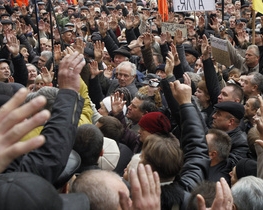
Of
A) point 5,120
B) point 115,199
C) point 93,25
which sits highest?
point 5,120

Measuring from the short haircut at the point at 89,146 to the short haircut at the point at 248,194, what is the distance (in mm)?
883

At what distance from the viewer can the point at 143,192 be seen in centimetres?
170

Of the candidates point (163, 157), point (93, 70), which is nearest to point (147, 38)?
point (93, 70)

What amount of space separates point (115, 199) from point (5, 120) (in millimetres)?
819

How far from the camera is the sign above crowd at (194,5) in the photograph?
7750 millimetres

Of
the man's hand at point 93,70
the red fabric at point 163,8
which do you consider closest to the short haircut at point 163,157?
the man's hand at point 93,70

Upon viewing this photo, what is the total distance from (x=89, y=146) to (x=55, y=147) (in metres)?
0.86

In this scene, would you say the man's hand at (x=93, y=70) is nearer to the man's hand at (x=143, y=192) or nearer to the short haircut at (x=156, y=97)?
the short haircut at (x=156, y=97)

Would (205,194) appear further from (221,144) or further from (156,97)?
(156,97)

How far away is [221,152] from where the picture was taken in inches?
143

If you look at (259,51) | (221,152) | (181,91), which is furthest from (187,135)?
(259,51)

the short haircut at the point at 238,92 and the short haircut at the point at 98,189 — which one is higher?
the short haircut at the point at 98,189

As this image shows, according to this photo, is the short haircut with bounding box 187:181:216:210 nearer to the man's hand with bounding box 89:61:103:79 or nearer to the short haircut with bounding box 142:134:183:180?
the short haircut with bounding box 142:134:183:180

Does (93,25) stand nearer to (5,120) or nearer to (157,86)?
(157,86)
